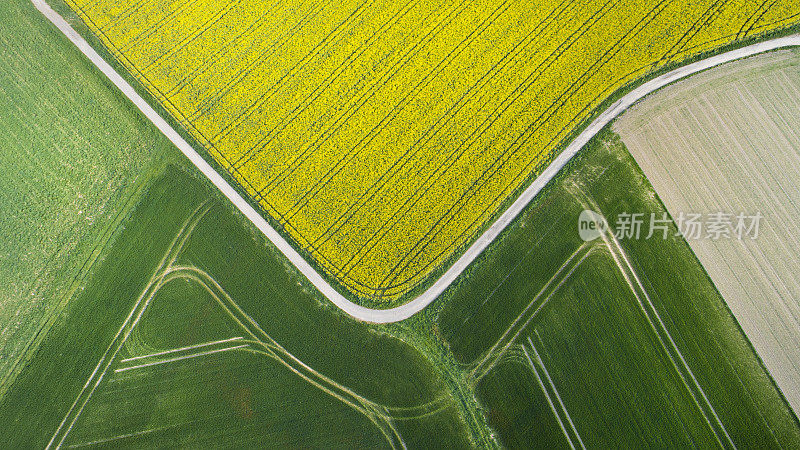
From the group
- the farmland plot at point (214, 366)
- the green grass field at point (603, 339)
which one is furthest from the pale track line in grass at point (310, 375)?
the green grass field at point (603, 339)

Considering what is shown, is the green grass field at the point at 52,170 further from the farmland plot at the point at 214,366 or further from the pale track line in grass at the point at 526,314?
the pale track line in grass at the point at 526,314

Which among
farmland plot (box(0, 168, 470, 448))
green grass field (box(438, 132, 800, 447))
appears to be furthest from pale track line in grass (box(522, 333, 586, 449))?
farmland plot (box(0, 168, 470, 448))

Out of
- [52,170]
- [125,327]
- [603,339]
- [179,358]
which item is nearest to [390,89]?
[603,339]

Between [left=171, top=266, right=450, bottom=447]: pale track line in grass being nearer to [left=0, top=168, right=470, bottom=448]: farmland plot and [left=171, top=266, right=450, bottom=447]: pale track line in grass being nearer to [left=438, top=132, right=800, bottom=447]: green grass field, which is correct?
[left=0, top=168, right=470, bottom=448]: farmland plot

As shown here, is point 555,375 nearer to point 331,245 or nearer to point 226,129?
point 331,245

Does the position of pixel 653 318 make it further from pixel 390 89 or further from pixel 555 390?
pixel 390 89

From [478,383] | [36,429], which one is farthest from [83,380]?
[478,383]
